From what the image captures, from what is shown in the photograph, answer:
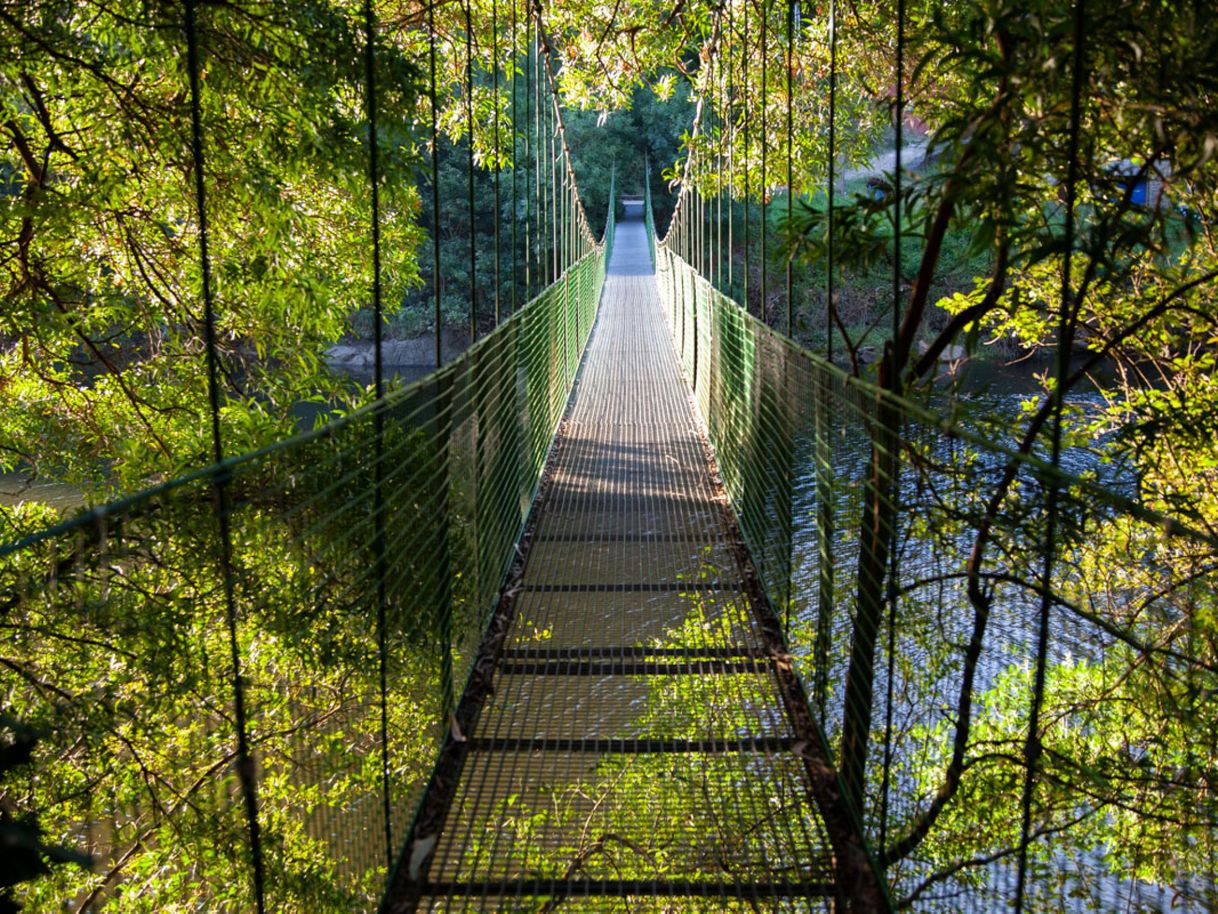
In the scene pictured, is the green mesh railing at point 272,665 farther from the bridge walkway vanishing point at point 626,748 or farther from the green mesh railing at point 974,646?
the green mesh railing at point 974,646

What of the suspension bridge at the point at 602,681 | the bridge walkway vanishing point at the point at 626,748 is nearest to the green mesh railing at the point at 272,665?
the suspension bridge at the point at 602,681

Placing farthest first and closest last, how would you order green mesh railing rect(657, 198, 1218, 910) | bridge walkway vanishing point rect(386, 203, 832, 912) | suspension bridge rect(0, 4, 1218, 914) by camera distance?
bridge walkway vanishing point rect(386, 203, 832, 912), suspension bridge rect(0, 4, 1218, 914), green mesh railing rect(657, 198, 1218, 910)

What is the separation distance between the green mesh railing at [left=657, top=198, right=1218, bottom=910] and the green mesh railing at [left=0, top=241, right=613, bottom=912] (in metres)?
0.80

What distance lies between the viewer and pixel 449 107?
21.8 feet

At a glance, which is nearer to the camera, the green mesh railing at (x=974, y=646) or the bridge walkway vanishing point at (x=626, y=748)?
the green mesh railing at (x=974, y=646)

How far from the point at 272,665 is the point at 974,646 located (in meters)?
1.80

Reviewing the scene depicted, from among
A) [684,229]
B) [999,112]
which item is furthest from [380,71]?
[684,229]

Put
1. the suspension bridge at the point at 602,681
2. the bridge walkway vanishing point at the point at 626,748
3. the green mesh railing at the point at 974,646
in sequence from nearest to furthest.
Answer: the green mesh railing at the point at 974,646 < the suspension bridge at the point at 602,681 < the bridge walkway vanishing point at the point at 626,748

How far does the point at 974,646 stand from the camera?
167cm

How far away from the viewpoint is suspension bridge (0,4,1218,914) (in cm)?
174

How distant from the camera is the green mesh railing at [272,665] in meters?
1.93

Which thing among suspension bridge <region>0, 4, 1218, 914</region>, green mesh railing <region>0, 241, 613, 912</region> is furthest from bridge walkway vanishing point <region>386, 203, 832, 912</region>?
Result: green mesh railing <region>0, 241, 613, 912</region>

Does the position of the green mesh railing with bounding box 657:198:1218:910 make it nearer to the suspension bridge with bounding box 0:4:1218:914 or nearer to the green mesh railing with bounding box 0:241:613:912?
the suspension bridge with bounding box 0:4:1218:914

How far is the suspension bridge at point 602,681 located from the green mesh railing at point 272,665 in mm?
15
